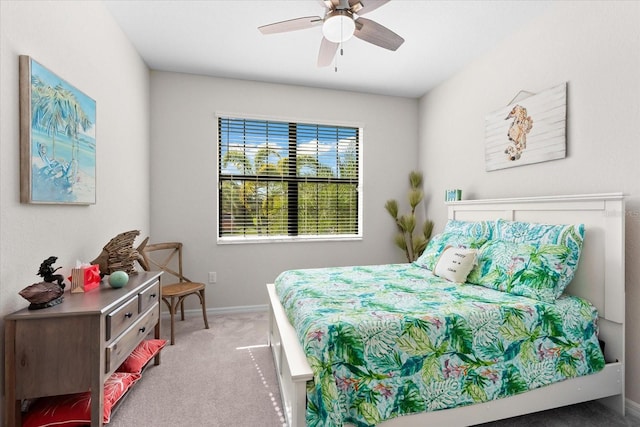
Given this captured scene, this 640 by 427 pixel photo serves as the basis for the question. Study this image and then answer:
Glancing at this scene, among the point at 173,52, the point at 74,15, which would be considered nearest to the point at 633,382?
the point at 74,15

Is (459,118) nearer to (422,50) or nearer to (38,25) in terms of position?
(422,50)

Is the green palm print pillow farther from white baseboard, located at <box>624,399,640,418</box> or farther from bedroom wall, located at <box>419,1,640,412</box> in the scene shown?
white baseboard, located at <box>624,399,640,418</box>

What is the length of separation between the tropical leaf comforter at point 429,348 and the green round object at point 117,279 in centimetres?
104

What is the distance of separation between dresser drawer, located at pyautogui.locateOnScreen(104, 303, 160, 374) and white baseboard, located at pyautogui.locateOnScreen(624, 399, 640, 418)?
298 centimetres

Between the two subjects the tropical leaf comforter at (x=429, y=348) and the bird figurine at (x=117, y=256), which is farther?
the bird figurine at (x=117, y=256)

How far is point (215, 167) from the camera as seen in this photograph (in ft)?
11.9

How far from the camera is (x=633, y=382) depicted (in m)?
1.87

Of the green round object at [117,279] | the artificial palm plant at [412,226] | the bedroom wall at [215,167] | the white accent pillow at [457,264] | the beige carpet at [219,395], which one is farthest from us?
the artificial palm plant at [412,226]

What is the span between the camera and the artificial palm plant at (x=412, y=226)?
3832mm

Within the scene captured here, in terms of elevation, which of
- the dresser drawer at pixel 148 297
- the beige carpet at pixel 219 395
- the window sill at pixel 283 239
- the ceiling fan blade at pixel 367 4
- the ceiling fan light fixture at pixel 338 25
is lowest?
the beige carpet at pixel 219 395

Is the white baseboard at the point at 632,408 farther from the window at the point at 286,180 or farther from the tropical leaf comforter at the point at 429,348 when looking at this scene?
the window at the point at 286,180

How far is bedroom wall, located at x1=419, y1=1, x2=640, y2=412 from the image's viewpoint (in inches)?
73.5

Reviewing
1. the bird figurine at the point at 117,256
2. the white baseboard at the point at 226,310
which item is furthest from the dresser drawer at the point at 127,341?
the white baseboard at the point at 226,310

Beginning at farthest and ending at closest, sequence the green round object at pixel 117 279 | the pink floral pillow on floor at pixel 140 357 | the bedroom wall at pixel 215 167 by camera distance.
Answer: the bedroom wall at pixel 215 167, the pink floral pillow on floor at pixel 140 357, the green round object at pixel 117 279
